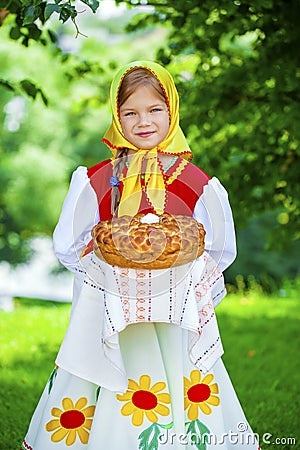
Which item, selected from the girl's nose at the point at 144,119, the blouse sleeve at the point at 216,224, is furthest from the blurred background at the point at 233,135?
the blouse sleeve at the point at 216,224

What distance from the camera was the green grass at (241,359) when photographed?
346cm

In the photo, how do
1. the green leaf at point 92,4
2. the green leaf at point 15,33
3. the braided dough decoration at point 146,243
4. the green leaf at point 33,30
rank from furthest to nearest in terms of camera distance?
the green leaf at point 15,33
the green leaf at point 33,30
the green leaf at point 92,4
the braided dough decoration at point 146,243

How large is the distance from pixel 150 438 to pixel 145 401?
0.11 m

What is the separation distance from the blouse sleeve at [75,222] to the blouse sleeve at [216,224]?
0.34m

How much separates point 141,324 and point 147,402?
236 millimetres

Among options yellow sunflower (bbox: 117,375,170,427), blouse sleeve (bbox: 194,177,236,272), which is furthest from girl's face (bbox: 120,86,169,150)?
yellow sunflower (bbox: 117,375,170,427)

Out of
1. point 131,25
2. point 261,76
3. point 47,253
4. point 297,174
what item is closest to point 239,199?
point 297,174

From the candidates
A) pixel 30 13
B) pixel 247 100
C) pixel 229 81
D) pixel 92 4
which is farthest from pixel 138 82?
pixel 247 100

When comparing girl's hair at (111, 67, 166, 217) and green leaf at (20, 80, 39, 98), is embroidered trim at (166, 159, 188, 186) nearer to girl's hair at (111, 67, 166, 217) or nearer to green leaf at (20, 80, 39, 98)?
girl's hair at (111, 67, 166, 217)

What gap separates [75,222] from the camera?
2354 millimetres

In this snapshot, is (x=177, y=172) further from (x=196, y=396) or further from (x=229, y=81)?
(x=229, y=81)

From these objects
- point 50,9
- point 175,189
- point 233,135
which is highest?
point 233,135

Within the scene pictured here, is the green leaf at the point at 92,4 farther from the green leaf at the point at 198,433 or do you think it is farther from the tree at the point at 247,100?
the tree at the point at 247,100

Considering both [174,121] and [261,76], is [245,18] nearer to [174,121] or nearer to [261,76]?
[261,76]
